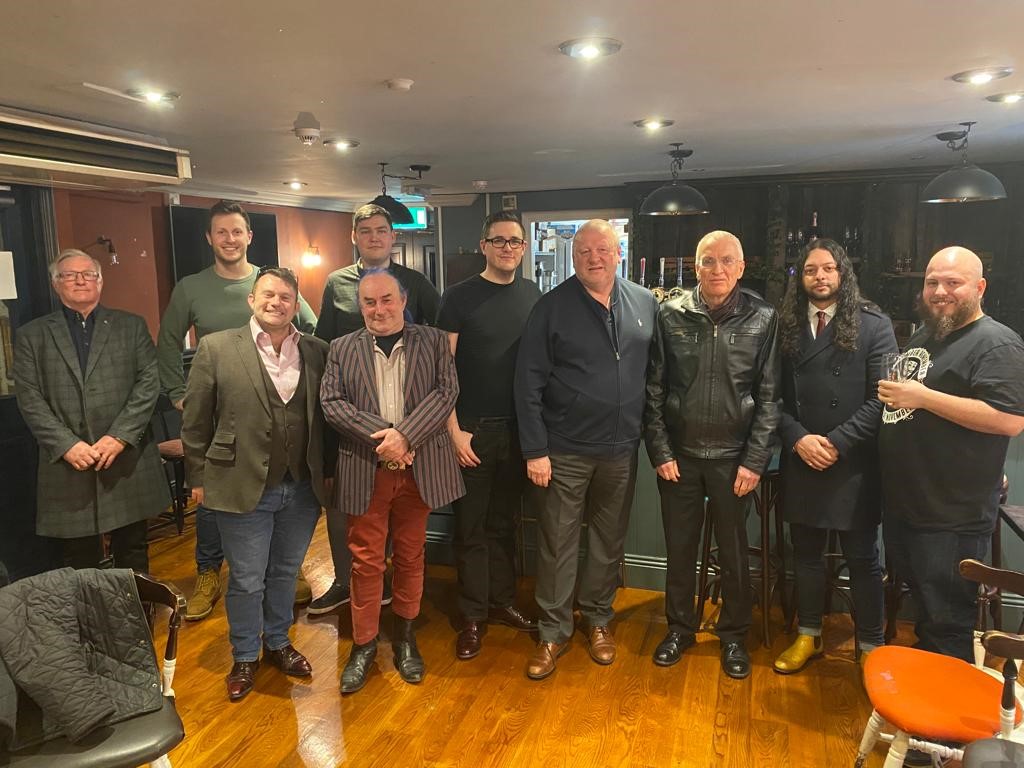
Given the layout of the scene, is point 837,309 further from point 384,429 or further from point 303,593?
point 303,593

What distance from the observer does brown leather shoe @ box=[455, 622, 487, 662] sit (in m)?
2.81

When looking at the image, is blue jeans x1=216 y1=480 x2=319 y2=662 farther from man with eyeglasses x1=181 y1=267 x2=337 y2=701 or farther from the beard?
the beard

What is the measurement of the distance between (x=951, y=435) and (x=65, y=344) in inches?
122

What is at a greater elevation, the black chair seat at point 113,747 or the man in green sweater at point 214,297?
the man in green sweater at point 214,297

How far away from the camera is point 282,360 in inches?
97.5

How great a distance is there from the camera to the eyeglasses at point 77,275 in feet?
8.92

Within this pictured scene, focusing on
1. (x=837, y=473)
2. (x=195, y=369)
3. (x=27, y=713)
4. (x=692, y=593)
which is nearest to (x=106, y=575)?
(x=27, y=713)

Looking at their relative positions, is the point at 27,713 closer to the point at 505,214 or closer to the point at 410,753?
the point at 410,753

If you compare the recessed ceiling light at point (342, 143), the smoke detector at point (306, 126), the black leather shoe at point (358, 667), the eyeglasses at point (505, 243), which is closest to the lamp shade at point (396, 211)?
the recessed ceiling light at point (342, 143)

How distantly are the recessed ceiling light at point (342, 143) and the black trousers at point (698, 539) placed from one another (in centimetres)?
278

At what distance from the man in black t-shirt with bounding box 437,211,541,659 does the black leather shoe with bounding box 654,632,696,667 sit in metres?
0.70

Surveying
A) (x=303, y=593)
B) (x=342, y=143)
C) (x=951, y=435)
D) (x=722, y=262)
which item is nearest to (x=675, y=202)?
(x=342, y=143)

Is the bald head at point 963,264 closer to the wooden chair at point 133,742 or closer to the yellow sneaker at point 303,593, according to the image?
the wooden chair at point 133,742

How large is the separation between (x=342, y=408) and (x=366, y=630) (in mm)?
853
